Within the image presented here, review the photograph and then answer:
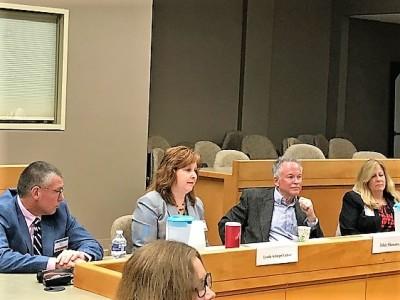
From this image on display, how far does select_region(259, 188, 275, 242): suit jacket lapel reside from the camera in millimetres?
4844

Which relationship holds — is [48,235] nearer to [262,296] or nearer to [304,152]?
[262,296]

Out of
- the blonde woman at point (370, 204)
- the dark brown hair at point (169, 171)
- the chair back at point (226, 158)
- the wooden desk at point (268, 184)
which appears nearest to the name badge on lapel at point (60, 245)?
the dark brown hair at point (169, 171)

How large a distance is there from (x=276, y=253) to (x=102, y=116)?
11.9ft

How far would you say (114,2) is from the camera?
7.01m

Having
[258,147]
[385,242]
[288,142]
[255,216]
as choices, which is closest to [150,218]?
[255,216]

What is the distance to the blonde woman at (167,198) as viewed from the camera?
171 inches

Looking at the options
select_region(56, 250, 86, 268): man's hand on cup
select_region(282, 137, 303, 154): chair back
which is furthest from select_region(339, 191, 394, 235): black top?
select_region(282, 137, 303, 154): chair back

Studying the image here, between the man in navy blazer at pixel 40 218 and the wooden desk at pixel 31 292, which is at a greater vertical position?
the man in navy blazer at pixel 40 218

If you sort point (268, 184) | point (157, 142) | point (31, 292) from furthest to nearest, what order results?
point (157, 142), point (268, 184), point (31, 292)

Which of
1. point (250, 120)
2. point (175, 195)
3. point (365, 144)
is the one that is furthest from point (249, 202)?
point (365, 144)

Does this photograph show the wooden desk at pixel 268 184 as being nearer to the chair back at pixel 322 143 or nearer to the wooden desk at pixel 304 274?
the wooden desk at pixel 304 274

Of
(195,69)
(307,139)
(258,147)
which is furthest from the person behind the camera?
(307,139)

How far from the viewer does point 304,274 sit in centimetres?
380

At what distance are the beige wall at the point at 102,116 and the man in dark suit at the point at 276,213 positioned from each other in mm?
2334
